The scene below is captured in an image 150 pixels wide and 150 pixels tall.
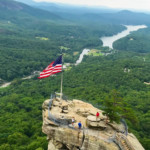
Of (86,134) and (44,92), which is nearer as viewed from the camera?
(86,134)

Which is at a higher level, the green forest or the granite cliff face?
the granite cliff face

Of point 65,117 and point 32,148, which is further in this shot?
point 32,148

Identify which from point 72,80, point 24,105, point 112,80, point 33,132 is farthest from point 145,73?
point 33,132

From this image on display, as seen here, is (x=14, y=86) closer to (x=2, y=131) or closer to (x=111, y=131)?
(x=2, y=131)

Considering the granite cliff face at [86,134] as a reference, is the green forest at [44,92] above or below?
below

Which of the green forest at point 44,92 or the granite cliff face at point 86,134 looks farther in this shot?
the green forest at point 44,92

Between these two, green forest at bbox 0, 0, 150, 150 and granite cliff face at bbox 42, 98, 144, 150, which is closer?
granite cliff face at bbox 42, 98, 144, 150

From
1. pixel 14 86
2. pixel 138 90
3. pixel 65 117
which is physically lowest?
pixel 14 86

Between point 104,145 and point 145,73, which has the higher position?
point 104,145

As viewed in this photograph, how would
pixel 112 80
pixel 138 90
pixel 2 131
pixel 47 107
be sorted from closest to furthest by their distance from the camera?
pixel 47 107, pixel 2 131, pixel 138 90, pixel 112 80

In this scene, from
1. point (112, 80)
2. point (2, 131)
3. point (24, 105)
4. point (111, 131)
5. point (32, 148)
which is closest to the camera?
point (111, 131)

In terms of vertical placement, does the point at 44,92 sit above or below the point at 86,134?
below
